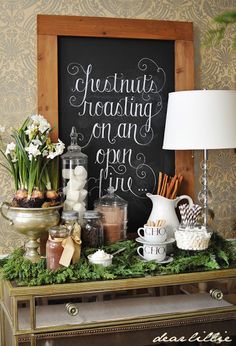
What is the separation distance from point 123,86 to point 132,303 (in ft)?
3.52

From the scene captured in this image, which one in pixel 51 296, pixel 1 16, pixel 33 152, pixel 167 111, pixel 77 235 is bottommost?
pixel 51 296

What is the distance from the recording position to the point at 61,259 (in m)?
2.06

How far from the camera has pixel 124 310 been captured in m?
2.09

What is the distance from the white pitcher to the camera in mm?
2439

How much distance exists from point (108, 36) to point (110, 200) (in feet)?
2.59

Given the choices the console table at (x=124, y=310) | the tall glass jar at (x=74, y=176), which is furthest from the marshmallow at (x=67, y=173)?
the console table at (x=124, y=310)

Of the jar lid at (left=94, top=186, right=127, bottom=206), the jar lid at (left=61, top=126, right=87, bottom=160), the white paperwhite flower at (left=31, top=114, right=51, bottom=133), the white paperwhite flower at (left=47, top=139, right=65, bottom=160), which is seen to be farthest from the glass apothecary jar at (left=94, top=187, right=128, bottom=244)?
the white paperwhite flower at (left=31, top=114, right=51, bottom=133)

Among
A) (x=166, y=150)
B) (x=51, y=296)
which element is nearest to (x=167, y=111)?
(x=166, y=150)

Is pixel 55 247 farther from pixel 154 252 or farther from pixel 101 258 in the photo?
pixel 154 252

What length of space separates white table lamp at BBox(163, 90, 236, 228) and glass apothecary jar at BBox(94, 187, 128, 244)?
1.22ft

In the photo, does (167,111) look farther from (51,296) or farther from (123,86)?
(51,296)

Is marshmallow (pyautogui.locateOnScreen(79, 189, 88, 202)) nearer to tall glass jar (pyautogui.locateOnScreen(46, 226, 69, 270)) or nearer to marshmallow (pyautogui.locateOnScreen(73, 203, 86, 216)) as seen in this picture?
marshmallow (pyautogui.locateOnScreen(73, 203, 86, 216))

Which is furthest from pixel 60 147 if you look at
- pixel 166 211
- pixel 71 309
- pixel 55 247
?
pixel 71 309

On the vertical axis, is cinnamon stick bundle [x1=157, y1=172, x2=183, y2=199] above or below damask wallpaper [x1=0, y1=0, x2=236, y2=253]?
below
